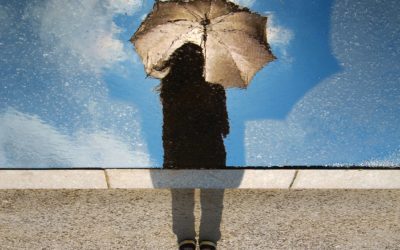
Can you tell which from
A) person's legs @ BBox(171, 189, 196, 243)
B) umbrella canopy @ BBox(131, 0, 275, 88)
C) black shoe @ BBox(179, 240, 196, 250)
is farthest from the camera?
person's legs @ BBox(171, 189, 196, 243)

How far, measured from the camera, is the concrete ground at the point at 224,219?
12.9ft

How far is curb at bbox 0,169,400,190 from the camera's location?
380cm

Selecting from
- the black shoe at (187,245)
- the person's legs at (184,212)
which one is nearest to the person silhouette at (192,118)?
the black shoe at (187,245)

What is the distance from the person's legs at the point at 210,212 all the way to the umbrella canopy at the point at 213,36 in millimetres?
1342

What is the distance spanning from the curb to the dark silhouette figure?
15cm

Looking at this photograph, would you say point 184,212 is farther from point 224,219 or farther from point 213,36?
point 213,36

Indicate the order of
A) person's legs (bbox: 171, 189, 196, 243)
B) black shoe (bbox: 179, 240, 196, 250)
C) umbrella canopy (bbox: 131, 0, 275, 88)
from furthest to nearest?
person's legs (bbox: 171, 189, 196, 243)
black shoe (bbox: 179, 240, 196, 250)
umbrella canopy (bbox: 131, 0, 275, 88)

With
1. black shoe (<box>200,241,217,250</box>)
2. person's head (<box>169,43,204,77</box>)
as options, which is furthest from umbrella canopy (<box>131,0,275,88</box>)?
black shoe (<box>200,241,217,250</box>)

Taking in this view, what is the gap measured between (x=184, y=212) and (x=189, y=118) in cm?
114

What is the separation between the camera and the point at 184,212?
393 centimetres

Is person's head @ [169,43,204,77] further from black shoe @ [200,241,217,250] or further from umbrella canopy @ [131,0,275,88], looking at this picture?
black shoe @ [200,241,217,250]

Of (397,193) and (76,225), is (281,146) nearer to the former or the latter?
(397,193)

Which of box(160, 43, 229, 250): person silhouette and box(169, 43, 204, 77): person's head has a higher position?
box(169, 43, 204, 77): person's head

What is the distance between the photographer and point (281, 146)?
12.8 ft
